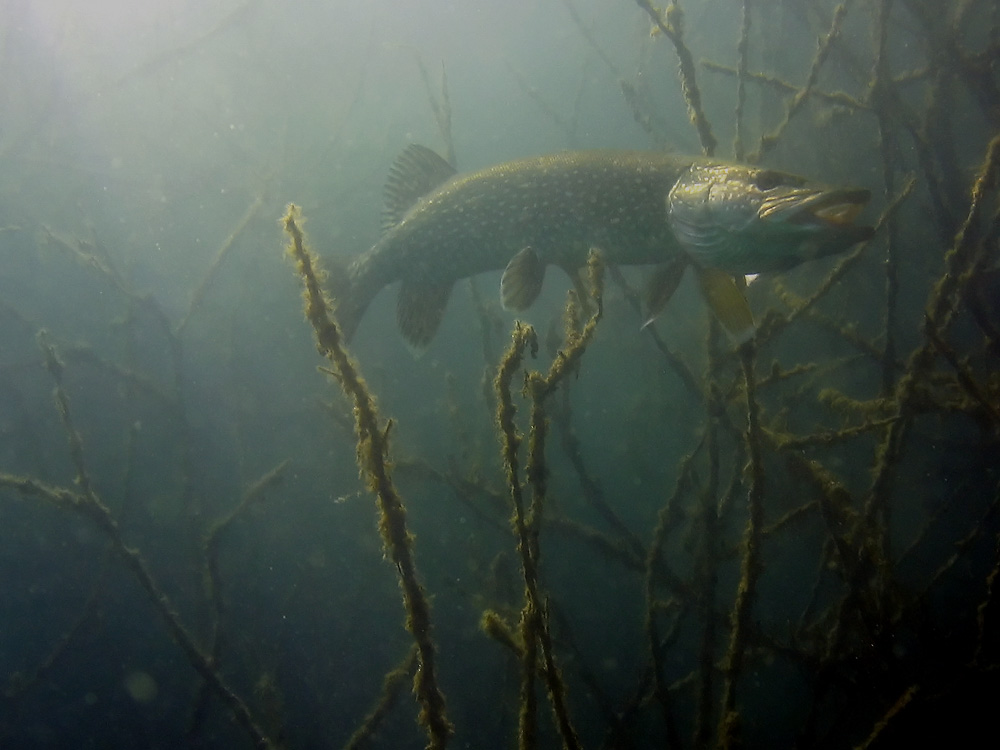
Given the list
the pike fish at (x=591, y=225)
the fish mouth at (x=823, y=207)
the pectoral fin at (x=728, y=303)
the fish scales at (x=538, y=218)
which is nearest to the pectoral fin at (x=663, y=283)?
the pike fish at (x=591, y=225)

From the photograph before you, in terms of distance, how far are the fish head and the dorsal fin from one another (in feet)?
7.25

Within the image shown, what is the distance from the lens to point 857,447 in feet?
21.9

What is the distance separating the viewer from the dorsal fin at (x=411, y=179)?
4531 millimetres

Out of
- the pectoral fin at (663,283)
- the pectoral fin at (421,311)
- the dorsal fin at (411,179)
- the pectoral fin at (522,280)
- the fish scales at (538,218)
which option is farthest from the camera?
the dorsal fin at (411,179)

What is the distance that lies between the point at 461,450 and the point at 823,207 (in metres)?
4.09

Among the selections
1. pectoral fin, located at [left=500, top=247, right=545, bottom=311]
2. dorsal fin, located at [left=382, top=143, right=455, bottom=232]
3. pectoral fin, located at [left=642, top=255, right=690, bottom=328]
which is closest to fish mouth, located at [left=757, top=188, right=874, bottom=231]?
pectoral fin, located at [left=642, top=255, right=690, bottom=328]

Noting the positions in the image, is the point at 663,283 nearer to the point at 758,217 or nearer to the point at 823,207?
the point at 758,217

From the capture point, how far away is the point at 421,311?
4.31 meters

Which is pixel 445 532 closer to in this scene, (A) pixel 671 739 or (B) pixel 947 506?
(A) pixel 671 739

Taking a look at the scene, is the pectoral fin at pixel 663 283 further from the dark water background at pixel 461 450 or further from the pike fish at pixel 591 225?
the dark water background at pixel 461 450

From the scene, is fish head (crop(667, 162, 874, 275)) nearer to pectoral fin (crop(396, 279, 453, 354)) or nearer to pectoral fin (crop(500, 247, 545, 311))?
pectoral fin (crop(500, 247, 545, 311))

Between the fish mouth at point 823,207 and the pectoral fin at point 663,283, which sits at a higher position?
the fish mouth at point 823,207

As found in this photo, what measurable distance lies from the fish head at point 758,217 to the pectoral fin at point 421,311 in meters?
1.96

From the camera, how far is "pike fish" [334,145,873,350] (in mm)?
2543
